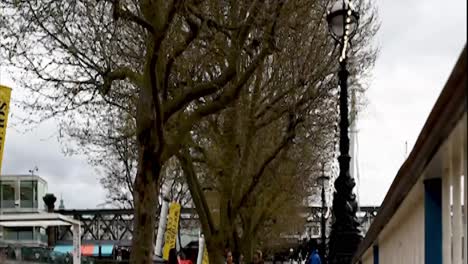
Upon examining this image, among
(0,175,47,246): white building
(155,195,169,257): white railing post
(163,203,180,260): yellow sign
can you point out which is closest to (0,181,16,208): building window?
(0,175,47,246): white building

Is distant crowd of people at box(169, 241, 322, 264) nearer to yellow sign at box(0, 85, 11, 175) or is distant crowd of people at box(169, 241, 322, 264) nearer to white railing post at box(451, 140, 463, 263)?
yellow sign at box(0, 85, 11, 175)

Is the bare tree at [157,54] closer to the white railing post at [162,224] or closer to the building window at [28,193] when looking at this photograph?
the white railing post at [162,224]

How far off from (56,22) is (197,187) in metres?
10.4

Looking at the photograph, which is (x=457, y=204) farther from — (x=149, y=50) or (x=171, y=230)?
(x=171, y=230)

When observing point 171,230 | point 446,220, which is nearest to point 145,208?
point 446,220

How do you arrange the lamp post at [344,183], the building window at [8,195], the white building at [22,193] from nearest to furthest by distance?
the lamp post at [344,183] → the white building at [22,193] → the building window at [8,195]

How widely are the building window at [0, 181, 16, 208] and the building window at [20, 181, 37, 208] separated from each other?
0.78 metres

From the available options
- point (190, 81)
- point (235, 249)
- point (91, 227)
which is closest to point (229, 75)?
point (190, 81)

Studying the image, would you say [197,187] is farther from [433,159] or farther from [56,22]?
[433,159]

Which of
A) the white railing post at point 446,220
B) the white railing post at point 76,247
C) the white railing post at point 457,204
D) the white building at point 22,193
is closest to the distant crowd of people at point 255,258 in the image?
the white railing post at point 76,247

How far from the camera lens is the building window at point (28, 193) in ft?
243

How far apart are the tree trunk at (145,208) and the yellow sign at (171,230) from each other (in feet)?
45.3

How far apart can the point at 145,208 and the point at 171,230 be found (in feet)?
49.1

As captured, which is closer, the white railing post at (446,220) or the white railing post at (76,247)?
the white railing post at (446,220)
